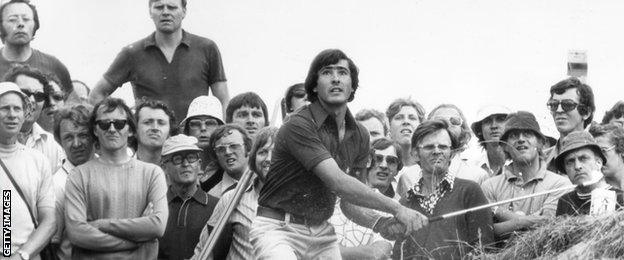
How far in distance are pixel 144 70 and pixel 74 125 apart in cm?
180

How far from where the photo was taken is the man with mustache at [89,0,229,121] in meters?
14.5

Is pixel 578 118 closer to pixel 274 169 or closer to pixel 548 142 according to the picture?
pixel 548 142

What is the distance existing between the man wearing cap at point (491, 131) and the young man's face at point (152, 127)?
2981 mm

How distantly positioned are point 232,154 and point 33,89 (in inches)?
76.5

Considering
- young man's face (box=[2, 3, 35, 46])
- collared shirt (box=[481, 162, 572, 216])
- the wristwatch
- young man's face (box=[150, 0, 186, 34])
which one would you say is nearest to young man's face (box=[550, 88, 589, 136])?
collared shirt (box=[481, 162, 572, 216])

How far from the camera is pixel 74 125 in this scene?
12906mm

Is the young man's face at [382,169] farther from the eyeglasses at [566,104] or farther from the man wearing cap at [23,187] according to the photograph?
the man wearing cap at [23,187]

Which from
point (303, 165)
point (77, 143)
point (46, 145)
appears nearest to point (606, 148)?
point (303, 165)

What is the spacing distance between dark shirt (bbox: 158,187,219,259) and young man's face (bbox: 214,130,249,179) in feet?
1.74

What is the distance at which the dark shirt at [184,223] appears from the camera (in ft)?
40.5

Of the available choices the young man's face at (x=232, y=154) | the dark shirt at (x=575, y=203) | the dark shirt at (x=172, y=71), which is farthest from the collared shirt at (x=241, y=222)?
the dark shirt at (x=172, y=71)

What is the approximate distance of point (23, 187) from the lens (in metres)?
12.0

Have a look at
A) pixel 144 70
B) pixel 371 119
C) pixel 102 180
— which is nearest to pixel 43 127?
pixel 144 70

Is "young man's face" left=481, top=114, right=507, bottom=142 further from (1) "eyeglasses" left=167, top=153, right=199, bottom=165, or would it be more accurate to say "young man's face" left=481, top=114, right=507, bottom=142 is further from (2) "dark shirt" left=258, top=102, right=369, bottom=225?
(2) "dark shirt" left=258, top=102, right=369, bottom=225
